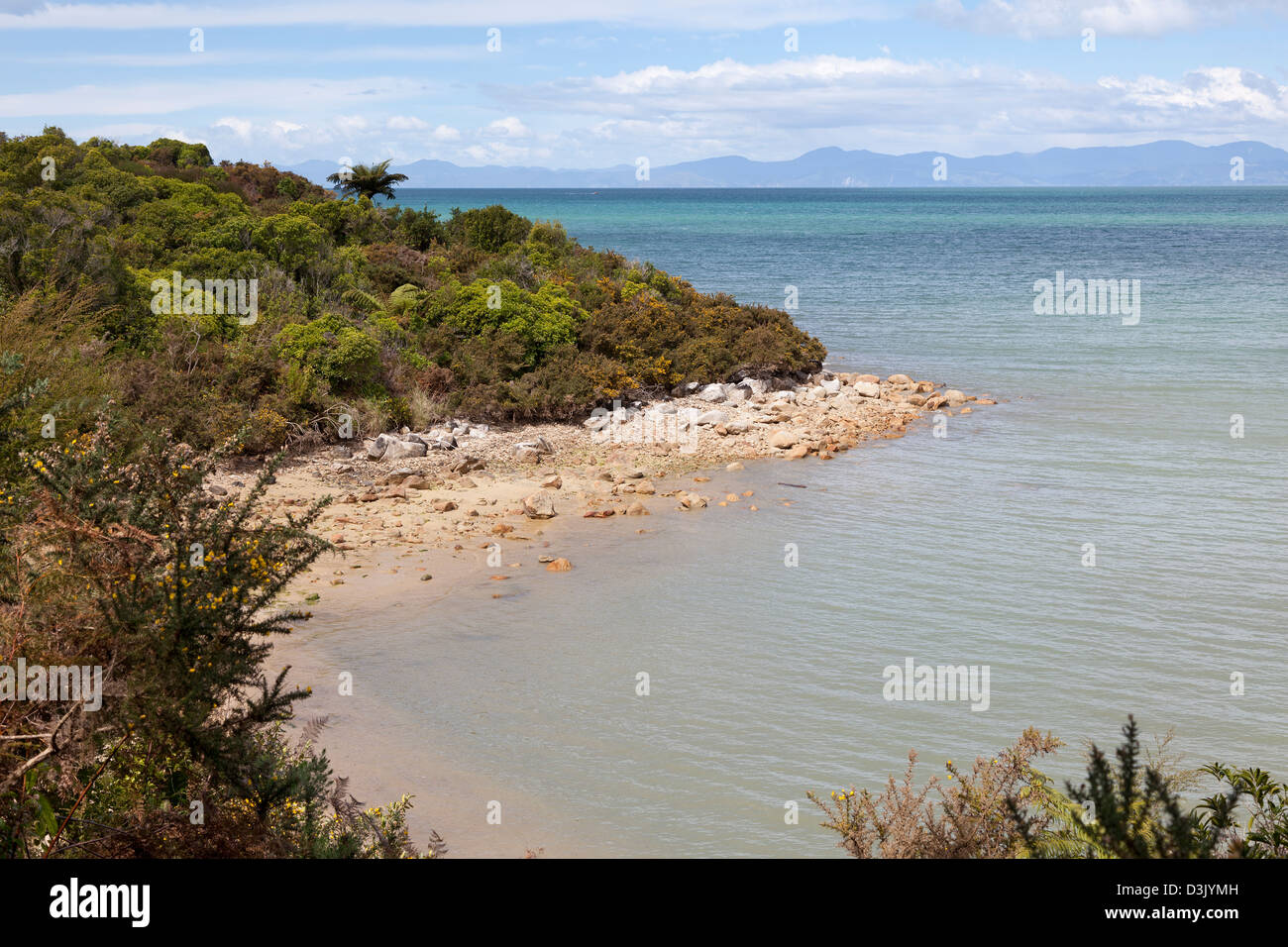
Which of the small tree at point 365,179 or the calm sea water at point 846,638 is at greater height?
the small tree at point 365,179

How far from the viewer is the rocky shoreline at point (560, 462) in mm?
13891

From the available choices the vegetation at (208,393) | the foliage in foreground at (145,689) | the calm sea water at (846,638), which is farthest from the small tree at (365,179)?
the foliage in foreground at (145,689)

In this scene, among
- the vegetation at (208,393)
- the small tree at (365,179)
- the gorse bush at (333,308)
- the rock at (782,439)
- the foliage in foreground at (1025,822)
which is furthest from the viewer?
the small tree at (365,179)

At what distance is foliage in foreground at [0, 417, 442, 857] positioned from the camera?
488 cm

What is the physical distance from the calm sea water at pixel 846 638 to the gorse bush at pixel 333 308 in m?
5.26

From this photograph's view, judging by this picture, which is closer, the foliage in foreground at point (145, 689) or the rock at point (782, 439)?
the foliage in foreground at point (145, 689)

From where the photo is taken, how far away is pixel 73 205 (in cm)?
2028

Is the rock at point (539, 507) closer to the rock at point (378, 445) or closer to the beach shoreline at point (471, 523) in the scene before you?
the beach shoreline at point (471, 523)

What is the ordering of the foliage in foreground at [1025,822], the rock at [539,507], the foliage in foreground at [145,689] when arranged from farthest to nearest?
the rock at [539,507]
the foliage in foreground at [145,689]
the foliage in foreground at [1025,822]

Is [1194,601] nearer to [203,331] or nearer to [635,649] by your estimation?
[635,649]

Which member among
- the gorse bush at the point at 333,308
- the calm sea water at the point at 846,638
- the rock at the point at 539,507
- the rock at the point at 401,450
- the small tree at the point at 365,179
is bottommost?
the calm sea water at the point at 846,638

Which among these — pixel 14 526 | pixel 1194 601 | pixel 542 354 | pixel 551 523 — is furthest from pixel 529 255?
pixel 14 526
